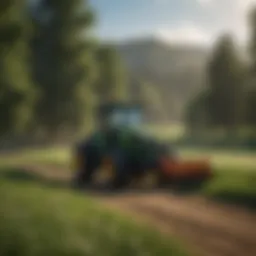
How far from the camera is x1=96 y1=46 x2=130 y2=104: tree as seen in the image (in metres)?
1.94

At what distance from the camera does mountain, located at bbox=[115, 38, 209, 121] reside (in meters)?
1.95

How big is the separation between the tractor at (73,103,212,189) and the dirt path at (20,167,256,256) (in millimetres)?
62

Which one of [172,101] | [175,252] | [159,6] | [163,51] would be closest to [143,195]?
[175,252]

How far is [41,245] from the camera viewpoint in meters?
1.84

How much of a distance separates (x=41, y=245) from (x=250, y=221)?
73 centimetres

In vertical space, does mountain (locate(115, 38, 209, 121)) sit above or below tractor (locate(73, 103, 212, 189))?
above

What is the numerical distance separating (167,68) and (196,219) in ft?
1.88

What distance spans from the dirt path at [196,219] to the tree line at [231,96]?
274 millimetres

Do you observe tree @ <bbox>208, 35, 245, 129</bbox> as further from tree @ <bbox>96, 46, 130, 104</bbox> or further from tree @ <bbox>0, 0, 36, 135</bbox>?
tree @ <bbox>0, 0, 36, 135</bbox>

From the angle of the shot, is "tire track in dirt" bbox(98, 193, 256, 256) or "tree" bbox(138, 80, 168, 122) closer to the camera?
"tire track in dirt" bbox(98, 193, 256, 256)

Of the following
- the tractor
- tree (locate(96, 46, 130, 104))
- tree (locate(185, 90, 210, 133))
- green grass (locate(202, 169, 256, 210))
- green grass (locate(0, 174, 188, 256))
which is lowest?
green grass (locate(0, 174, 188, 256))

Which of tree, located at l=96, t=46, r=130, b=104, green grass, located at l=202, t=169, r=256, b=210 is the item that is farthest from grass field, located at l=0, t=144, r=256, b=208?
tree, located at l=96, t=46, r=130, b=104

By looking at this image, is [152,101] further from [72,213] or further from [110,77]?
[72,213]

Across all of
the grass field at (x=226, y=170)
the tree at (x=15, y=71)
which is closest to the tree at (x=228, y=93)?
the grass field at (x=226, y=170)
